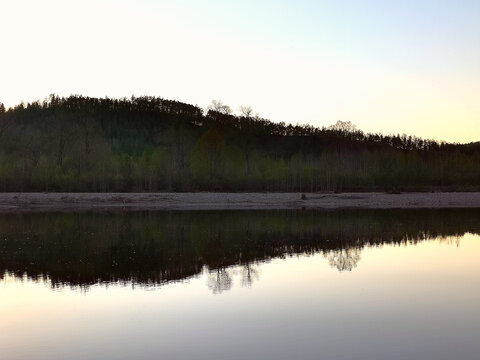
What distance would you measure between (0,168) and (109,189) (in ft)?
56.2

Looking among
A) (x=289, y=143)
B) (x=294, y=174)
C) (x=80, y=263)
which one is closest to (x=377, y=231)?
(x=80, y=263)

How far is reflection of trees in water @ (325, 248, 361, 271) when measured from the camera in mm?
21316

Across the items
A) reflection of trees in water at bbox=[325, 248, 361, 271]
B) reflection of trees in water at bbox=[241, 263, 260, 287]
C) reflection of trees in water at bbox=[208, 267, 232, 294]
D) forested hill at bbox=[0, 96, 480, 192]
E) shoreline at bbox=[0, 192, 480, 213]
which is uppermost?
forested hill at bbox=[0, 96, 480, 192]

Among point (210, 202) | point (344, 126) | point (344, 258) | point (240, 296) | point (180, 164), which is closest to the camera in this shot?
point (240, 296)

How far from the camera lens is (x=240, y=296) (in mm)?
15656

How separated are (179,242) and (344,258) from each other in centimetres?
1035

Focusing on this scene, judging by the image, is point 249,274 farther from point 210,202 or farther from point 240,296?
point 210,202

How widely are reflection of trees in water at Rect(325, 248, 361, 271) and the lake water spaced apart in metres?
0.05

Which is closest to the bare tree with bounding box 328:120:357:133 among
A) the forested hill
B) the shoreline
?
the forested hill

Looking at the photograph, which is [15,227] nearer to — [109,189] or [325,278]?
[325,278]

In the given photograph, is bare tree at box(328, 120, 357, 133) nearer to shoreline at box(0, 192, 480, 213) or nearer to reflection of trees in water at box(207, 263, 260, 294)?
shoreline at box(0, 192, 480, 213)

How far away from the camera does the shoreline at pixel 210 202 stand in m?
61.5

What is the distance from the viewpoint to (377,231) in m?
34.7

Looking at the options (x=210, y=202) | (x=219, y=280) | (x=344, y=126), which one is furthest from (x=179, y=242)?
(x=344, y=126)
